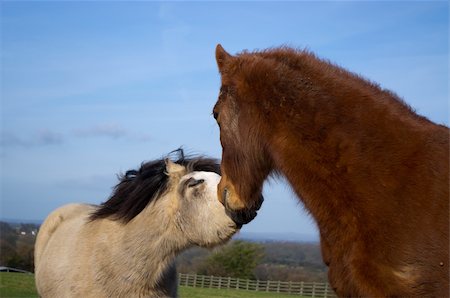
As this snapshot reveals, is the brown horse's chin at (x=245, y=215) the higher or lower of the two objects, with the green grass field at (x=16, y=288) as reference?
higher

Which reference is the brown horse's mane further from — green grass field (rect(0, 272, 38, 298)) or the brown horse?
green grass field (rect(0, 272, 38, 298))

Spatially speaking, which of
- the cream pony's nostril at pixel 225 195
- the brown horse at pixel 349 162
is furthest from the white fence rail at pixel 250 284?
the brown horse at pixel 349 162

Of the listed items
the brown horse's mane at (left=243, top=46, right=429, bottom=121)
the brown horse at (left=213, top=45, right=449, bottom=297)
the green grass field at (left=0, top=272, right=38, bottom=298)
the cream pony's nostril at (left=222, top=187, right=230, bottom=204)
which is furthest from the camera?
the green grass field at (left=0, top=272, right=38, bottom=298)

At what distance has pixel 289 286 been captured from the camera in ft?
127

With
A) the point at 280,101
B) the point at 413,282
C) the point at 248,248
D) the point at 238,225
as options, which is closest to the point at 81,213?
the point at 238,225

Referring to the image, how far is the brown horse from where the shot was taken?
9.80 feet

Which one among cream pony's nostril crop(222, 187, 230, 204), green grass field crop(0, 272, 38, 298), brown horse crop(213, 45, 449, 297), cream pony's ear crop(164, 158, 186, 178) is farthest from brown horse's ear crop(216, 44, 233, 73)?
green grass field crop(0, 272, 38, 298)

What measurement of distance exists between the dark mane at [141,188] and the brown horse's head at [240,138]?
277 centimetres

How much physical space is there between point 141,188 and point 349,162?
3.84 metres

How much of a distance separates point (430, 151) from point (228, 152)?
1.33 metres

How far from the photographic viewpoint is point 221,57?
3.96 metres

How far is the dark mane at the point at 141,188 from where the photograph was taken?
651 cm

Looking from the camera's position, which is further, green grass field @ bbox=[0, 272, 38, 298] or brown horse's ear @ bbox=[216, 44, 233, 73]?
green grass field @ bbox=[0, 272, 38, 298]

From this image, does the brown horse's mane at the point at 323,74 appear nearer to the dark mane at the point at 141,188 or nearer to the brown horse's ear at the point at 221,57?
the brown horse's ear at the point at 221,57
